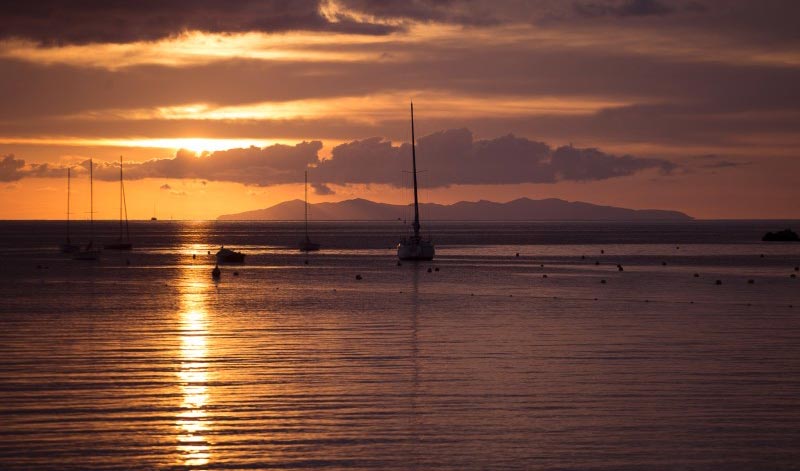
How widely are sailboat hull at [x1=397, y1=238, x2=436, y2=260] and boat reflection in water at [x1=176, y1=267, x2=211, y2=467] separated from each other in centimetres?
5895

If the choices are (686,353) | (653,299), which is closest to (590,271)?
(653,299)

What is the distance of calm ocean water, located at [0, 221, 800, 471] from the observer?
21.9 m

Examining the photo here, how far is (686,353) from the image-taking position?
1470 inches

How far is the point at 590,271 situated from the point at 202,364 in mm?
72116

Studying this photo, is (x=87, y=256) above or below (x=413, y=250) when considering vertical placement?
below

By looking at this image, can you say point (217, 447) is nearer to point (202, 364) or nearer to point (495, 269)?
point (202, 364)

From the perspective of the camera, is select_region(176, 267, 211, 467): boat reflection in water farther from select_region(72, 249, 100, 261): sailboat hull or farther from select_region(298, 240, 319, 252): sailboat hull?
select_region(298, 240, 319, 252): sailboat hull

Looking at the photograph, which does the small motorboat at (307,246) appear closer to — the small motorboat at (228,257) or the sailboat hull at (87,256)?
the sailboat hull at (87,256)

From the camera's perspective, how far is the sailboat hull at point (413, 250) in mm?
116375

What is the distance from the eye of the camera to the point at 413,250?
11638 cm

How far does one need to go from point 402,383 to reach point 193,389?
20.6 feet

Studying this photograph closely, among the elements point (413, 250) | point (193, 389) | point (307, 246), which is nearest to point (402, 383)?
point (193, 389)

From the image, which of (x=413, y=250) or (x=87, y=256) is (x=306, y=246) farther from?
(x=413, y=250)

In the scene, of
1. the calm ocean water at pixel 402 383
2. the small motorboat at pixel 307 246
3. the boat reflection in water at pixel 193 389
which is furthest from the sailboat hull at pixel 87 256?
the boat reflection in water at pixel 193 389
